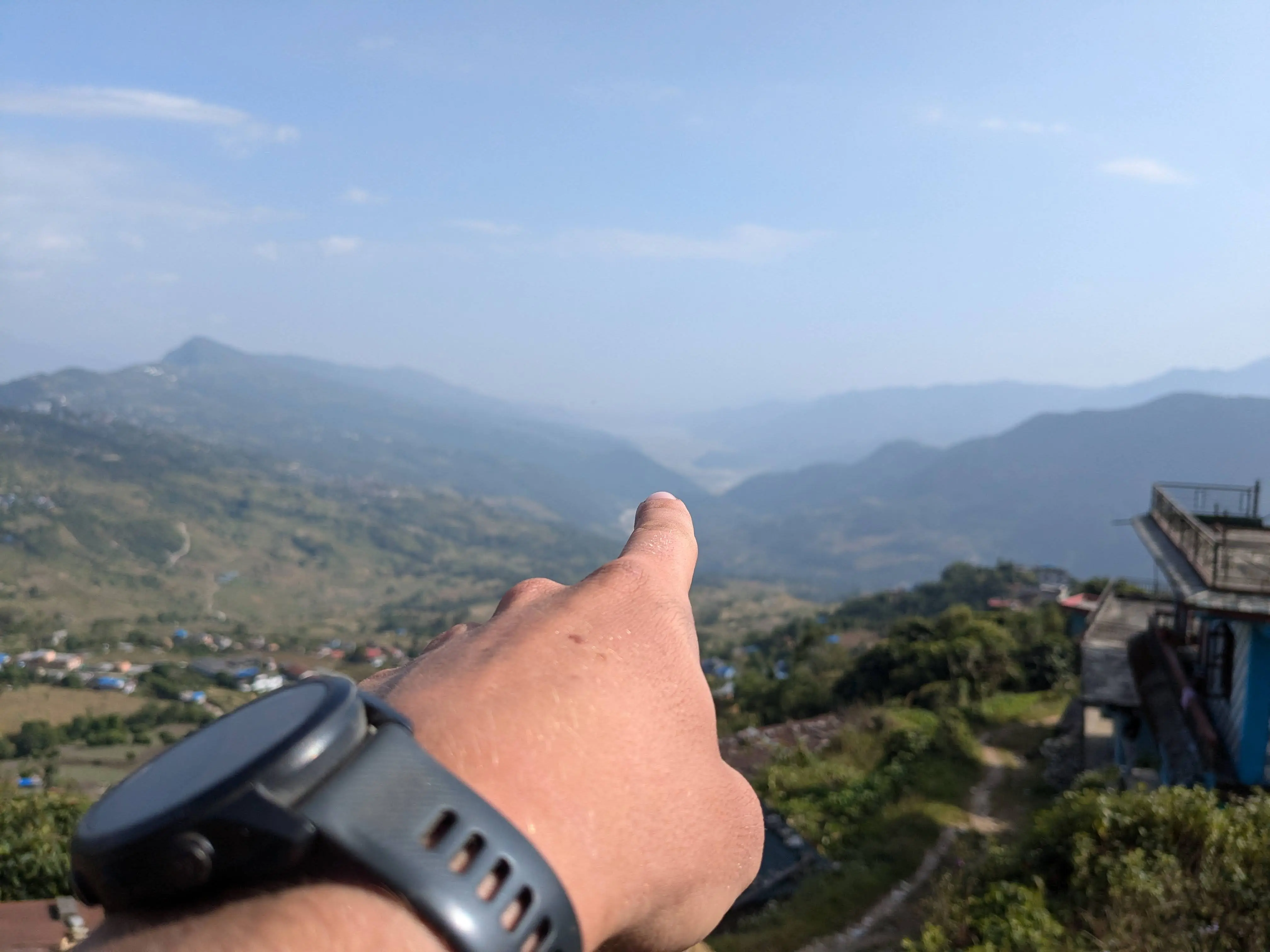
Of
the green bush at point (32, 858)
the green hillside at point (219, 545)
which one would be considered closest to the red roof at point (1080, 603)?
the green bush at point (32, 858)

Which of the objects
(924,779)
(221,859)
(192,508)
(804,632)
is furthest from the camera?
(192,508)

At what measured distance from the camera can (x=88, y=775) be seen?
27.6 metres

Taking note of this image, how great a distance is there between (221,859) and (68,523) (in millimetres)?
123274

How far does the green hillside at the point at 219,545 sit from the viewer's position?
291 ft

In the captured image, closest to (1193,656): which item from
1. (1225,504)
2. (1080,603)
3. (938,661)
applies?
(1225,504)

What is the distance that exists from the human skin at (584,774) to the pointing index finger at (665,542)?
0.04 meters

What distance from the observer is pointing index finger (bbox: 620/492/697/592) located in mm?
1284

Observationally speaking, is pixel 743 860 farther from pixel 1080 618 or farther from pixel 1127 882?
pixel 1080 618

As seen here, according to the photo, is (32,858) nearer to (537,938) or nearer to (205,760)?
(205,760)

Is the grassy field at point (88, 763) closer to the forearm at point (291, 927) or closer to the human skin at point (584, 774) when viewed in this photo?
the human skin at point (584, 774)

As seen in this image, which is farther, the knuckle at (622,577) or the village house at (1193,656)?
the village house at (1193,656)

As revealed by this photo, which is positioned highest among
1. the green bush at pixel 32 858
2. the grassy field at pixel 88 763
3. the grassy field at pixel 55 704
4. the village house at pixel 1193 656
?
the village house at pixel 1193 656

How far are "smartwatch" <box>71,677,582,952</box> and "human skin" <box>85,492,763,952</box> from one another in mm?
25

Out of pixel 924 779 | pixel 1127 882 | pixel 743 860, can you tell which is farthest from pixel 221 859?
pixel 924 779
